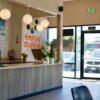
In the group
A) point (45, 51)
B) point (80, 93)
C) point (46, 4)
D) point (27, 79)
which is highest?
point (46, 4)

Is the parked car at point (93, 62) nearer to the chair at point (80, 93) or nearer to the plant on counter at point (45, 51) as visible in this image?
the plant on counter at point (45, 51)

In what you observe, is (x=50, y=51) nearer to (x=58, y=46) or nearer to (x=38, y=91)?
(x=58, y=46)

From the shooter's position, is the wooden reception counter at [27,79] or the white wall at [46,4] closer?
the wooden reception counter at [27,79]

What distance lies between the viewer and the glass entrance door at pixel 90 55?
10.4 meters

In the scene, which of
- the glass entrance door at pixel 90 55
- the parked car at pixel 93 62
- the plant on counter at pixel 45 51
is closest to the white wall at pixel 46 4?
the plant on counter at pixel 45 51

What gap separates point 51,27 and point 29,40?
1.68 metres

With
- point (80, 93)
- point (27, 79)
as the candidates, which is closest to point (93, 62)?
point (27, 79)

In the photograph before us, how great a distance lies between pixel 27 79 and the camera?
6473 millimetres

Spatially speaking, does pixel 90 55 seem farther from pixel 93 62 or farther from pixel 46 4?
pixel 46 4

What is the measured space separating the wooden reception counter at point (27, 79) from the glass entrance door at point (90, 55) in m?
2.75

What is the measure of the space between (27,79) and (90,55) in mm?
4844

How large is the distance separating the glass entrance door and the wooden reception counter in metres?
2.75

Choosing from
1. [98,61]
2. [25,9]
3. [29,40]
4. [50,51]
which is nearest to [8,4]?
[25,9]

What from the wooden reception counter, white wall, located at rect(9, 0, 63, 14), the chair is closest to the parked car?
the wooden reception counter
